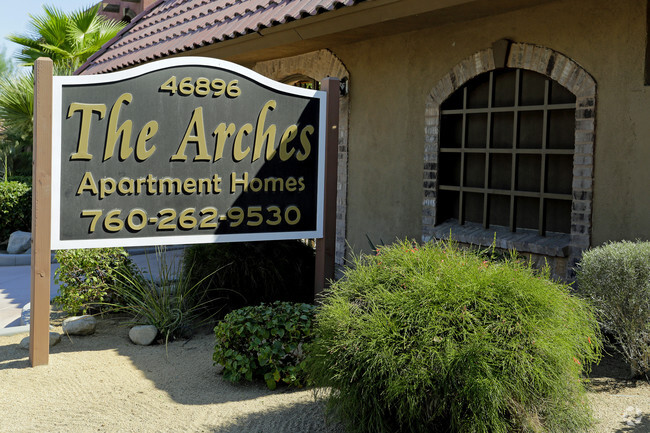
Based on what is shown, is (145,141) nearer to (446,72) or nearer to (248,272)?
(248,272)

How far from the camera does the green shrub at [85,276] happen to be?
7.07 metres

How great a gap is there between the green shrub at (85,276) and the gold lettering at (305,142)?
7.75 feet

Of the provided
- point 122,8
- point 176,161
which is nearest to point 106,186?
point 176,161

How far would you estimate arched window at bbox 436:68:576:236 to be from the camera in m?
5.96

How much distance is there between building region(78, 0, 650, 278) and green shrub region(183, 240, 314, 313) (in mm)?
1206

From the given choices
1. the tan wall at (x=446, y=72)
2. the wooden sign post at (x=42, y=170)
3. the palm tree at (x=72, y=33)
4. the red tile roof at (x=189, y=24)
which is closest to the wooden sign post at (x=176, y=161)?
the wooden sign post at (x=42, y=170)

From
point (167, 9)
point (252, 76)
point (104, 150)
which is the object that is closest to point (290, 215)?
point (252, 76)

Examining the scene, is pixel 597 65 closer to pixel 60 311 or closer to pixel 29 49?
pixel 60 311

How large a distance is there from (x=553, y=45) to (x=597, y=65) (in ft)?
1.52

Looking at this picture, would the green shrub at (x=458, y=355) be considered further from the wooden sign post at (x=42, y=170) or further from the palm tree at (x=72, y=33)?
the palm tree at (x=72, y=33)

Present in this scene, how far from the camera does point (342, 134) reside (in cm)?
826

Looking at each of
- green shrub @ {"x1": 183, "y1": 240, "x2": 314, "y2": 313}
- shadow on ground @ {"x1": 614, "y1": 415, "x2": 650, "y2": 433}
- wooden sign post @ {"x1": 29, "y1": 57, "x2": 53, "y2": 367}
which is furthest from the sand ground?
green shrub @ {"x1": 183, "y1": 240, "x2": 314, "y2": 313}

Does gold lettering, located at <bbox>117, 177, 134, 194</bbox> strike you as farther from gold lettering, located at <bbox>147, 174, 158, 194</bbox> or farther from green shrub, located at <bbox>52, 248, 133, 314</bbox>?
green shrub, located at <bbox>52, 248, 133, 314</bbox>

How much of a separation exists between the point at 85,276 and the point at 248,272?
1736mm
